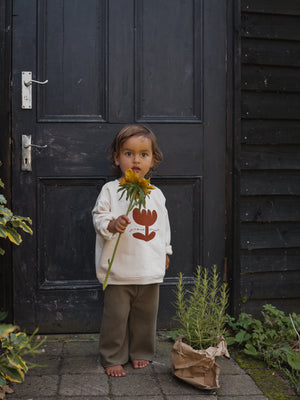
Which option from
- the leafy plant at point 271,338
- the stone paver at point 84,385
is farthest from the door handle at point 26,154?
the leafy plant at point 271,338

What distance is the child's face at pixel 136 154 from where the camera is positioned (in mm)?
2746

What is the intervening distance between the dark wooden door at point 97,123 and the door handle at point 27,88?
33 mm

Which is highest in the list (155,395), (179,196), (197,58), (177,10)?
(177,10)

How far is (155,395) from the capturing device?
96.4 inches

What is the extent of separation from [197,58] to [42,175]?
1344 millimetres

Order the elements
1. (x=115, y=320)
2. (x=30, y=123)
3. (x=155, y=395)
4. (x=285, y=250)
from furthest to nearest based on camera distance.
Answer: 1. (x=285, y=250)
2. (x=30, y=123)
3. (x=115, y=320)
4. (x=155, y=395)

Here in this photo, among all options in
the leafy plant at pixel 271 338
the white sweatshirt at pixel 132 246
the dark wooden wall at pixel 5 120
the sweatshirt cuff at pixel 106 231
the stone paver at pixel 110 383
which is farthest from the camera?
the dark wooden wall at pixel 5 120

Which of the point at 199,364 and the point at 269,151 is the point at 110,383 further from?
the point at 269,151

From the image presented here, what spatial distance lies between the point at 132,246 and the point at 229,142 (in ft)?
3.78

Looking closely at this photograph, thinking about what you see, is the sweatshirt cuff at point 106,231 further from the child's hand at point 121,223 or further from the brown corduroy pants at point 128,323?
the brown corduroy pants at point 128,323

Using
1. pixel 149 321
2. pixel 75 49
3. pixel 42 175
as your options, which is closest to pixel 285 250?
pixel 149 321

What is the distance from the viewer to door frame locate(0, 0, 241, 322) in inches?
125

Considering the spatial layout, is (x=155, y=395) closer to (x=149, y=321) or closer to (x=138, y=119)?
(x=149, y=321)

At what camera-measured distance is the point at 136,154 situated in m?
2.75
